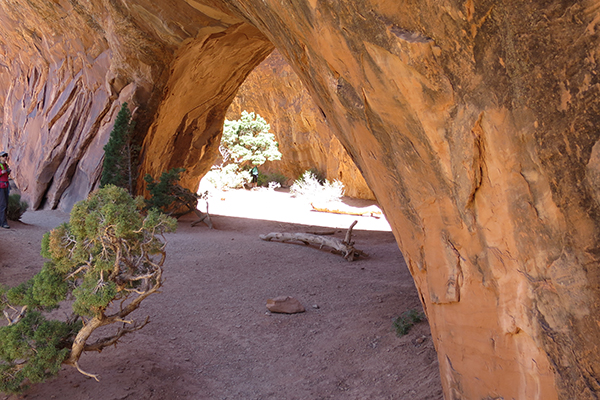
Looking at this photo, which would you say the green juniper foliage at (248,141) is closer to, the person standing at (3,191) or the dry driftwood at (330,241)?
the dry driftwood at (330,241)

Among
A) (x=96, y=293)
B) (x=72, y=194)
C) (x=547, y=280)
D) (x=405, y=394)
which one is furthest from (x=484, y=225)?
(x=72, y=194)

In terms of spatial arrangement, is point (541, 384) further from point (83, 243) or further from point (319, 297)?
point (319, 297)

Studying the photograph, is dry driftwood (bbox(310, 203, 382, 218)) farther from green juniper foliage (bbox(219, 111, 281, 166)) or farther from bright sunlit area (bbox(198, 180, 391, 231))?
green juniper foliage (bbox(219, 111, 281, 166))

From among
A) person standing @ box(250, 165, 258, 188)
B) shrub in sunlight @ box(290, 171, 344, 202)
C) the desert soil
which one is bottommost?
the desert soil

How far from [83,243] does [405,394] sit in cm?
306

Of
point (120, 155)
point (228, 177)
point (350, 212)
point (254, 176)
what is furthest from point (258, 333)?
point (254, 176)

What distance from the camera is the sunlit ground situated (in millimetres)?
14141

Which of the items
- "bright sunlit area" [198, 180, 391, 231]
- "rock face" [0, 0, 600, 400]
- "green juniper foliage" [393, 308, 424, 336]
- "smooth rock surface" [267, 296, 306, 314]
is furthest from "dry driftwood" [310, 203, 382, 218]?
"rock face" [0, 0, 600, 400]

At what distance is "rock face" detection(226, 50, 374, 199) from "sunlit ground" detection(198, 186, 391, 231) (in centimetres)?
212

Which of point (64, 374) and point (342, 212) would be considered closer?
point (64, 374)

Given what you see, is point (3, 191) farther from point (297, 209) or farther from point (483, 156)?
point (297, 209)

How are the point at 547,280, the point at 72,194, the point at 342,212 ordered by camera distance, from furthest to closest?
the point at 342,212 → the point at 72,194 → the point at 547,280

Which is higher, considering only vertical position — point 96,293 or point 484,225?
point 484,225

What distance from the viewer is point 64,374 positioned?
164 inches
